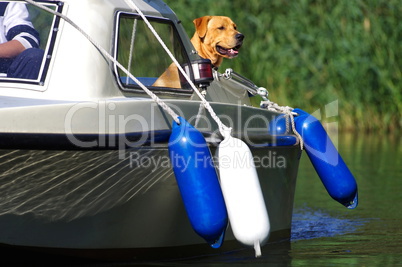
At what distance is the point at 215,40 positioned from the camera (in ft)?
27.7

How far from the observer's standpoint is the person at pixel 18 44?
5871mm

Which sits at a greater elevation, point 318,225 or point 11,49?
point 11,49

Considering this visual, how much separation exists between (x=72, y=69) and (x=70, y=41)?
20cm

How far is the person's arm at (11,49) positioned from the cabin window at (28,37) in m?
0.02

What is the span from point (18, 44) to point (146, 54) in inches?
33.1

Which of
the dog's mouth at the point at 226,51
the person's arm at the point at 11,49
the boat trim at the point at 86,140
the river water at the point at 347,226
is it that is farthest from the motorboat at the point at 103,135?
the dog's mouth at the point at 226,51

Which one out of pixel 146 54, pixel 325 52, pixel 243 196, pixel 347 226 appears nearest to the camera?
pixel 243 196

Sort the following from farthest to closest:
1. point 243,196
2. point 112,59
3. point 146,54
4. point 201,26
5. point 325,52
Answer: point 325,52 < point 201,26 < point 146,54 < point 112,59 < point 243,196

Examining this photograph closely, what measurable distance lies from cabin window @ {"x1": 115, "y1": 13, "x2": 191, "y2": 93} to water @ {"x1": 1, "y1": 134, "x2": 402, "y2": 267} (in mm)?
1152

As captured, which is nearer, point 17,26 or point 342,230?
point 17,26

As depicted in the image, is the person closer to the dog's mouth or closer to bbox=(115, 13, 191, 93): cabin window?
bbox=(115, 13, 191, 93): cabin window

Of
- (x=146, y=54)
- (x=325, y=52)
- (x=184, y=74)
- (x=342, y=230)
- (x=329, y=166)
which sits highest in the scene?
(x=325, y=52)

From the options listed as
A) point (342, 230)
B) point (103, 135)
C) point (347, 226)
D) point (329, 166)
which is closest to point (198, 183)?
point (103, 135)

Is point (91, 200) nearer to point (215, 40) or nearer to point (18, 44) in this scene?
point (18, 44)
